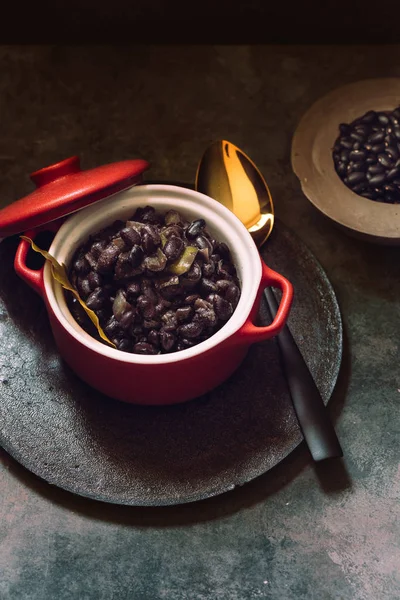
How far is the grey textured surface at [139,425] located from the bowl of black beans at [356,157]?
24cm

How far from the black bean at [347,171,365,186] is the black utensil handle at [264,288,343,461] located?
36cm

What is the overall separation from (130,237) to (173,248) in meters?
0.07

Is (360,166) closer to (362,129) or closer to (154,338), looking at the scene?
(362,129)

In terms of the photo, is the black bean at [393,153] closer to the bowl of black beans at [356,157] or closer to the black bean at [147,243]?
the bowl of black beans at [356,157]

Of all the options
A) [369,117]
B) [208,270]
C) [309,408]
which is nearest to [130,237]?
[208,270]

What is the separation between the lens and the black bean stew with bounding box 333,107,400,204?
4.78ft

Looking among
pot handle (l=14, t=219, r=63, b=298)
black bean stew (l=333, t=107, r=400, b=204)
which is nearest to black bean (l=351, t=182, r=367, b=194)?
black bean stew (l=333, t=107, r=400, b=204)

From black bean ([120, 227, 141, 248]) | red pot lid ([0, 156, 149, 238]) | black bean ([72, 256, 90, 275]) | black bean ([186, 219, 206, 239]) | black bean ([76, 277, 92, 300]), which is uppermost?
red pot lid ([0, 156, 149, 238])

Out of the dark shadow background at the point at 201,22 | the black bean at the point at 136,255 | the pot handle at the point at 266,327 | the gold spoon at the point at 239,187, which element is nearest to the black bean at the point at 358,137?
the gold spoon at the point at 239,187

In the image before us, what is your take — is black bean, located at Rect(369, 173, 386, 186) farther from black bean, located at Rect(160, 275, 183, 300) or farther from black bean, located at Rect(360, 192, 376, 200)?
black bean, located at Rect(160, 275, 183, 300)

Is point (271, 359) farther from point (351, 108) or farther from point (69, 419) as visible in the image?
point (351, 108)

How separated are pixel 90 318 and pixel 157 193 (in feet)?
0.85

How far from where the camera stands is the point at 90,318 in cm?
120

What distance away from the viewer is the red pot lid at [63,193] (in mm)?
1196
